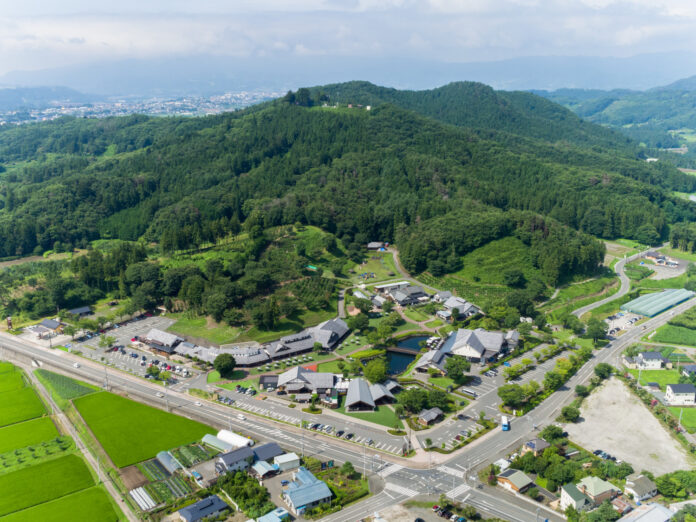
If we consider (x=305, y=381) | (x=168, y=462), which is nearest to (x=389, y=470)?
(x=305, y=381)

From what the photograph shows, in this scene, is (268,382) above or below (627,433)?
above

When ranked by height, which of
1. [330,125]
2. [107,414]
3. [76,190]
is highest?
[330,125]

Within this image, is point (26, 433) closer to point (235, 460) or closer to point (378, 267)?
point (235, 460)

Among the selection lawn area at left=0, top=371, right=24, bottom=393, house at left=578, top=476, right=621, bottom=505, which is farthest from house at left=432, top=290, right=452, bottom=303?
lawn area at left=0, top=371, right=24, bottom=393

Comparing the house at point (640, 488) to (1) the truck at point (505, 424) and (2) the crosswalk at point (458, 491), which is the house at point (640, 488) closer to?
(1) the truck at point (505, 424)

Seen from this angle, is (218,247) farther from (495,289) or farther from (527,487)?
(527,487)

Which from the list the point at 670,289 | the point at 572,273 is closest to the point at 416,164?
the point at 572,273

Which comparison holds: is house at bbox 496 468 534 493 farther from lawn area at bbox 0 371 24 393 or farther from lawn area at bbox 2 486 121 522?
lawn area at bbox 0 371 24 393
